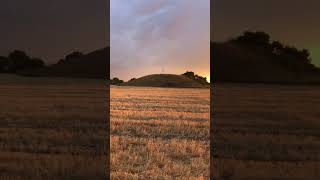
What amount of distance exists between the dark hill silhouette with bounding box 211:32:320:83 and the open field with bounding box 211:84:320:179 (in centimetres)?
40

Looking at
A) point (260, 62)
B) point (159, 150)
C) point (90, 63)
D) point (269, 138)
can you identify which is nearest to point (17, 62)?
point (90, 63)

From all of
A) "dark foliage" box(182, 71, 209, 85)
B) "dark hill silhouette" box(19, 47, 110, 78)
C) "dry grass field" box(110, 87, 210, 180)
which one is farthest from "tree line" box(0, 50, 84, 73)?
"dark foliage" box(182, 71, 209, 85)

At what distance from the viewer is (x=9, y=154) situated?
37.6 feet

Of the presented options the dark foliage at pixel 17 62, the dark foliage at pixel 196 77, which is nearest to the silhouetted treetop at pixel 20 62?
the dark foliage at pixel 17 62

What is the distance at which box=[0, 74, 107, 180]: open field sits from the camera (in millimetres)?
9484

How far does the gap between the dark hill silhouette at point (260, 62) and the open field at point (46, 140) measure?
10.8ft

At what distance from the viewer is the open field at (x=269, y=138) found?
9.98 m

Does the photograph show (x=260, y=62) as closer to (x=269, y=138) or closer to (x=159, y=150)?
(x=269, y=138)

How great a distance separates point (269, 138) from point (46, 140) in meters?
6.45

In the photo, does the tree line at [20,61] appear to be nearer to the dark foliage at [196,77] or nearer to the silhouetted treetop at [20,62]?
the silhouetted treetop at [20,62]

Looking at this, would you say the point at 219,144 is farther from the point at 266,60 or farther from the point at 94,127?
the point at 94,127

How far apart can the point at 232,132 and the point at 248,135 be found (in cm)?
112

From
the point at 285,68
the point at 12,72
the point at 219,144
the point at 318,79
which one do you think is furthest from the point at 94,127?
the point at 318,79

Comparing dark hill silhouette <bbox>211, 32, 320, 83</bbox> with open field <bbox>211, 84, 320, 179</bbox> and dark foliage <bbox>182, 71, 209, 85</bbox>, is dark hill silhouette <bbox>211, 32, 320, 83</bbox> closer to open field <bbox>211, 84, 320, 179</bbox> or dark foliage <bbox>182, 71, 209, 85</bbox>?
open field <bbox>211, 84, 320, 179</bbox>
